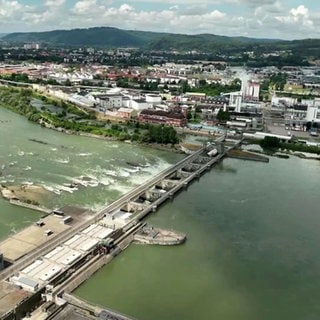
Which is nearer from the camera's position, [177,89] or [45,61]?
[177,89]

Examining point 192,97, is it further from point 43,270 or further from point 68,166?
point 43,270

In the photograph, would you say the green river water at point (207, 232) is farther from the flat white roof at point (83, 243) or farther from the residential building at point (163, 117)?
the residential building at point (163, 117)

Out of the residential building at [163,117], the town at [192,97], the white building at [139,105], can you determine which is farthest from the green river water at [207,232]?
the white building at [139,105]

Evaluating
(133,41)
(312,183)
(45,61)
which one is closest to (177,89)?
(312,183)

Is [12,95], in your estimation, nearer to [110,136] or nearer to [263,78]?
[110,136]

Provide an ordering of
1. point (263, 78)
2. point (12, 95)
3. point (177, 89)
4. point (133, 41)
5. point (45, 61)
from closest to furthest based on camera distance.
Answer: point (12, 95), point (177, 89), point (263, 78), point (45, 61), point (133, 41)

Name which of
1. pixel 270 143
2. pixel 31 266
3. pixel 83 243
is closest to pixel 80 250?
pixel 83 243

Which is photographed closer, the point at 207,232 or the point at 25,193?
the point at 207,232
